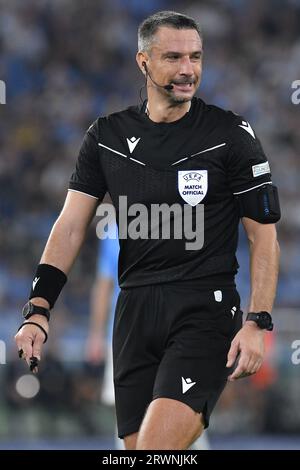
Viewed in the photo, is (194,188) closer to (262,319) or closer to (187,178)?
(187,178)

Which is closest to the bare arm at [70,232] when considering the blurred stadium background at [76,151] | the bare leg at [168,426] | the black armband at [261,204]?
the black armband at [261,204]

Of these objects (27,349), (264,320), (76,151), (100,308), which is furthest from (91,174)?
(76,151)

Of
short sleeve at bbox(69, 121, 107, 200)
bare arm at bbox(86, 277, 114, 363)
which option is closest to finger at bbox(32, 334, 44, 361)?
short sleeve at bbox(69, 121, 107, 200)

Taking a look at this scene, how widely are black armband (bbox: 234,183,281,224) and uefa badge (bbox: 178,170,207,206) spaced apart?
0.52 feet

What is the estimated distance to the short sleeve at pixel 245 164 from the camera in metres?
4.70

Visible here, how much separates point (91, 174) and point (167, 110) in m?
0.46

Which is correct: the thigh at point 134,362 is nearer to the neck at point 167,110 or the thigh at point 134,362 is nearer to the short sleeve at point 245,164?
the short sleeve at point 245,164

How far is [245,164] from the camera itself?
4.70m

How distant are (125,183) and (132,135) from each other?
0.82 ft

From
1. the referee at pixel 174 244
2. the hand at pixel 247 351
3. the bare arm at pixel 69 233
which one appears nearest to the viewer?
the hand at pixel 247 351

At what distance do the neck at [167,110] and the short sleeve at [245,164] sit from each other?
0.97 ft

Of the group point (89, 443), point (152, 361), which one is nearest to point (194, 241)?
point (152, 361)

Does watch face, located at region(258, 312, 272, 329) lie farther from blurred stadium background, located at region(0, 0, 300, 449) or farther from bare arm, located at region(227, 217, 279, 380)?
blurred stadium background, located at region(0, 0, 300, 449)
